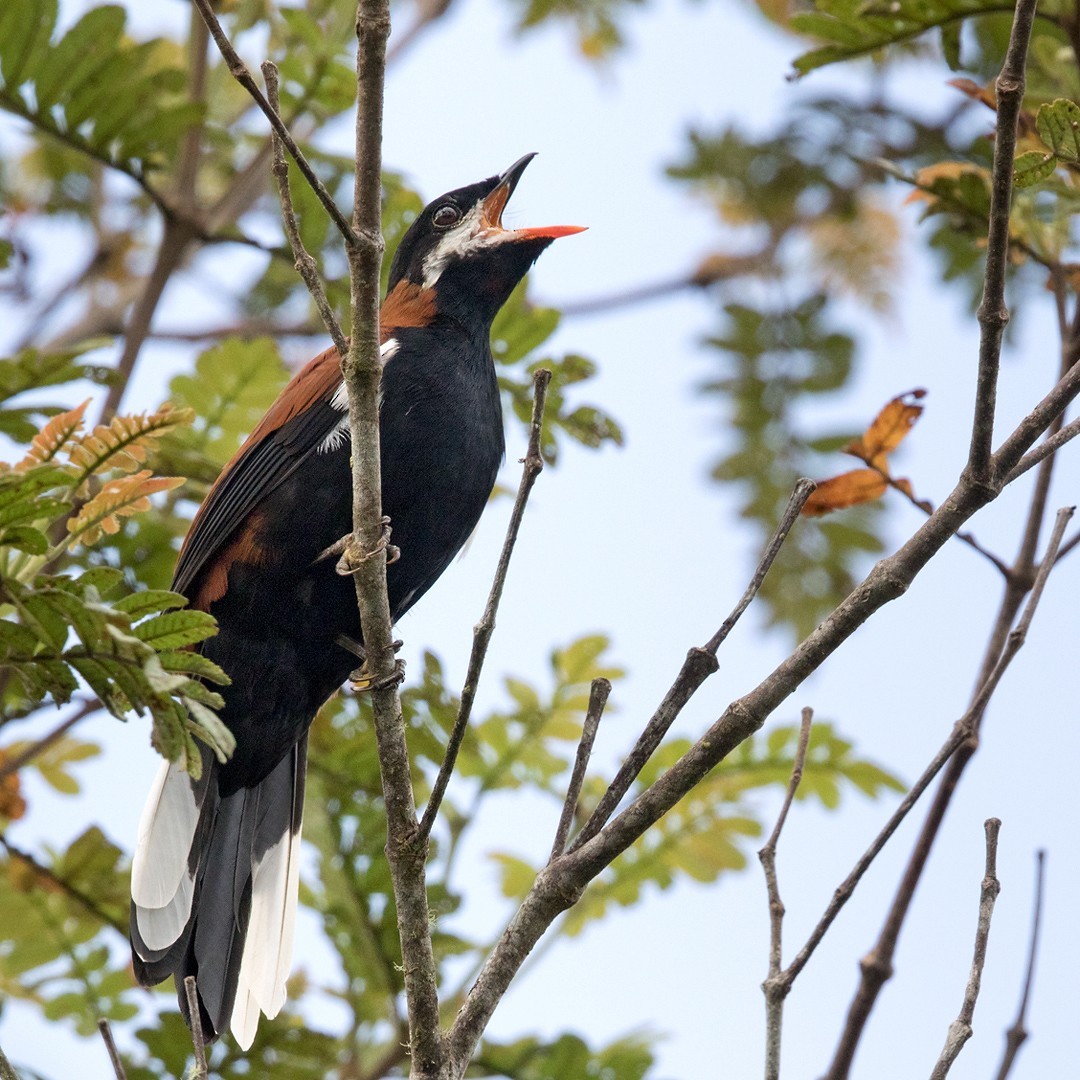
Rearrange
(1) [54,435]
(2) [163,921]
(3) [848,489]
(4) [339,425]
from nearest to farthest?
(1) [54,435]
(3) [848,489]
(2) [163,921]
(4) [339,425]

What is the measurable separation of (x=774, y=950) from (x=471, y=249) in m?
2.59

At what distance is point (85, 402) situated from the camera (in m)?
2.58

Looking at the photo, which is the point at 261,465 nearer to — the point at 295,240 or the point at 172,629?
the point at 295,240

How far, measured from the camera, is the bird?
3.68 m

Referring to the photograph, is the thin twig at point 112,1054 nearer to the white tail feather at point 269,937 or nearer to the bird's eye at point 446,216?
the white tail feather at point 269,937

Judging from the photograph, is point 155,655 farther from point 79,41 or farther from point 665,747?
point 79,41

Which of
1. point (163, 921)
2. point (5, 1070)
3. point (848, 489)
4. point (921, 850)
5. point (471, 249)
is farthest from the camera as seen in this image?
point (471, 249)

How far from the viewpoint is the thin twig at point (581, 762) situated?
7.83 ft

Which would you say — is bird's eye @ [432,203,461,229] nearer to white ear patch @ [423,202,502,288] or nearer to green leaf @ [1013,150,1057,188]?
white ear patch @ [423,202,502,288]

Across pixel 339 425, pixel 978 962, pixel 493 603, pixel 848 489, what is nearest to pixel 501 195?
pixel 339 425

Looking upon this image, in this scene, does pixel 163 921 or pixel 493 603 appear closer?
pixel 493 603

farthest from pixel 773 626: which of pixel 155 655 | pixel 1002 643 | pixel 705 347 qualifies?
pixel 155 655

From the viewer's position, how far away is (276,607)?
3785 mm

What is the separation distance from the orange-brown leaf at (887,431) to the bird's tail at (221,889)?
1.86 metres
